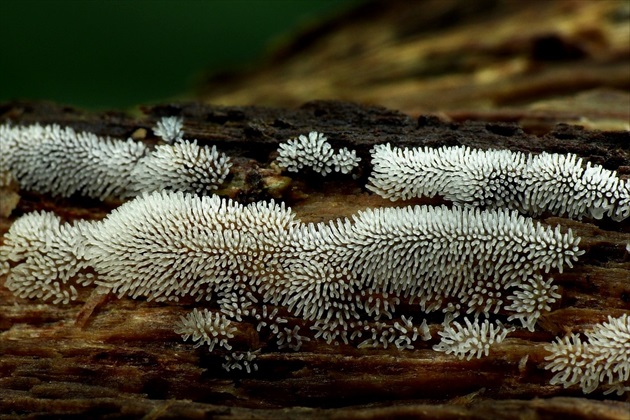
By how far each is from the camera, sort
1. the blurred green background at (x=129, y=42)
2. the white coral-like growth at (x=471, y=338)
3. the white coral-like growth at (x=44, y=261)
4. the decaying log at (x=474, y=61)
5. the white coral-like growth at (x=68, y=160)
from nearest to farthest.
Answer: the white coral-like growth at (x=471, y=338) → the white coral-like growth at (x=44, y=261) → the white coral-like growth at (x=68, y=160) → the decaying log at (x=474, y=61) → the blurred green background at (x=129, y=42)

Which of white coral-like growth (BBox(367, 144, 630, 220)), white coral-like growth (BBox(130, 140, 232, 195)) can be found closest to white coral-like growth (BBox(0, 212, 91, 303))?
white coral-like growth (BBox(130, 140, 232, 195))

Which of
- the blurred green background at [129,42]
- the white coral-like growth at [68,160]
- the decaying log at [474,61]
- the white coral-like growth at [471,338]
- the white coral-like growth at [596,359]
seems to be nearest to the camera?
the white coral-like growth at [596,359]

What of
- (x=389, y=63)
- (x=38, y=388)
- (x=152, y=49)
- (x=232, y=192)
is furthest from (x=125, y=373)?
(x=152, y=49)

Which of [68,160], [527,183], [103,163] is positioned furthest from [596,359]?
[68,160]

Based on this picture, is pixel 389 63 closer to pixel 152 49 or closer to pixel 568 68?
pixel 568 68

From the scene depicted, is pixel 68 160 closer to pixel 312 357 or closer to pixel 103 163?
pixel 103 163

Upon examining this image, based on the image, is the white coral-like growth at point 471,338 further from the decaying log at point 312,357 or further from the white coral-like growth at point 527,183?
the white coral-like growth at point 527,183

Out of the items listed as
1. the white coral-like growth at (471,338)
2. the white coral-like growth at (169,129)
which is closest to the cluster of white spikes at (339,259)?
the white coral-like growth at (471,338)
